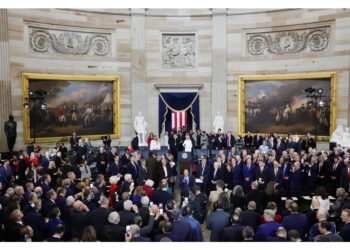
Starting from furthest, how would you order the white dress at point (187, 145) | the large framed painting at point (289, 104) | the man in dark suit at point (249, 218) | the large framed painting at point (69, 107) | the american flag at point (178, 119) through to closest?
the american flag at point (178, 119)
the large framed painting at point (289, 104)
the large framed painting at point (69, 107)
the white dress at point (187, 145)
the man in dark suit at point (249, 218)

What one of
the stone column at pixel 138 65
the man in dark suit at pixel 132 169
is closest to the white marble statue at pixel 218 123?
the stone column at pixel 138 65

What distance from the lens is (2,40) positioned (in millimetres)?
18844

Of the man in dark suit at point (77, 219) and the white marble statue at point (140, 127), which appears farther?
the white marble statue at point (140, 127)

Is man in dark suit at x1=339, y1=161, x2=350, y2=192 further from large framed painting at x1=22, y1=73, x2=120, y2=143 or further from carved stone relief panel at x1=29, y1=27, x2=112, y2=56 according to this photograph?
carved stone relief panel at x1=29, y1=27, x2=112, y2=56

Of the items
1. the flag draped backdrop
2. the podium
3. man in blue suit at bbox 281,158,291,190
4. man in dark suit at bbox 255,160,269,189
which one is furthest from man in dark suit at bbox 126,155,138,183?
the flag draped backdrop

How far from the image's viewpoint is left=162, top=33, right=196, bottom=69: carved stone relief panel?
24016 millimetres

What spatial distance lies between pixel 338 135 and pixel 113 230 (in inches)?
638

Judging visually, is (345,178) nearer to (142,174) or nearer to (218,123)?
(142,174)

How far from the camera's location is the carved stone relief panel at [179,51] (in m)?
24.0

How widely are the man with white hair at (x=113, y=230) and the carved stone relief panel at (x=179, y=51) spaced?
18.4m

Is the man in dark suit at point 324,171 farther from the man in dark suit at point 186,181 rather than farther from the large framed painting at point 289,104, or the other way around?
the large framed painting at point 289,104

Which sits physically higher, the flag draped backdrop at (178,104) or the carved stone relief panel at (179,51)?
the carved stone relief panel at (179,51)

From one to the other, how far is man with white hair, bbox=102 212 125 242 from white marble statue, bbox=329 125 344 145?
1576cm
